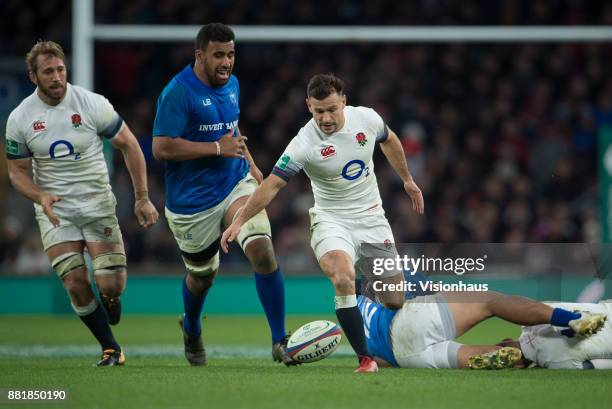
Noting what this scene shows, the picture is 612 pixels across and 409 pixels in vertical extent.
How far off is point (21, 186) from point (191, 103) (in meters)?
1.26

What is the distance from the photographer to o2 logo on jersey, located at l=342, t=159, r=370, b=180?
7.68m

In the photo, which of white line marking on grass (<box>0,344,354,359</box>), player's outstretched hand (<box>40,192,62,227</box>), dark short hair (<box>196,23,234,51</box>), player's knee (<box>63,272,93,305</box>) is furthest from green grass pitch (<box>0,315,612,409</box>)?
dark short hair (<box>196,23,234,51</box>)

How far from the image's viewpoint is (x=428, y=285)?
24.6 ft

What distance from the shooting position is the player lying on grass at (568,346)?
22.9 feet

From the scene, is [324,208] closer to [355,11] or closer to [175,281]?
[175,281]

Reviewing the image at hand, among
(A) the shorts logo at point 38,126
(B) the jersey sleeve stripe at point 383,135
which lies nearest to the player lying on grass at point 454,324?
(B) the jersey sleeve stripe at point 383,135

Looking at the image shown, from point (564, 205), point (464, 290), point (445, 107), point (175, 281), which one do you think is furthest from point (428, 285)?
point (445, 107)

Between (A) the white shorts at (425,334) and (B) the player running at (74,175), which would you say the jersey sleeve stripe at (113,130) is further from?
(A) the white shorts at (425,334)

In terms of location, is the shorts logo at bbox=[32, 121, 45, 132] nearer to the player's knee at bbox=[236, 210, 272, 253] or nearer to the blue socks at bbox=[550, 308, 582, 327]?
the player's knee at bbox=[236, 210, 272, 253]

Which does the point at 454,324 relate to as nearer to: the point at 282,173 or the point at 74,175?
the point at 282,173

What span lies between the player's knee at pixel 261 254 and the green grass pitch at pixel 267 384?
65cm

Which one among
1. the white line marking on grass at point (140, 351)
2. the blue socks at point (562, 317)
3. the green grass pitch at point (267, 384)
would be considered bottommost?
the white line marking on grass at point (140, 351)

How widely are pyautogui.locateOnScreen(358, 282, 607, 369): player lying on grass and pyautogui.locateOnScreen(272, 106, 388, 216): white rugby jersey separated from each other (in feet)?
2.81

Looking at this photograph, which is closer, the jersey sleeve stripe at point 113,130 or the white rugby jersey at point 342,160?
the white rugby jersey at point 342,160
